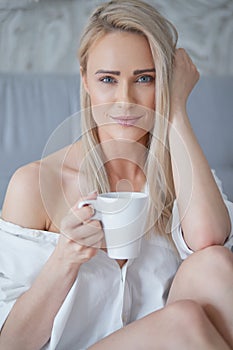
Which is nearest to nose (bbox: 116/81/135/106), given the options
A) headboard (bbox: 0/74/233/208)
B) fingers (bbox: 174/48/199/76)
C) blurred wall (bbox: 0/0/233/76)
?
fingers (bbox: 174/48/199/76)

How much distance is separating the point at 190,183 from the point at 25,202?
0.30m

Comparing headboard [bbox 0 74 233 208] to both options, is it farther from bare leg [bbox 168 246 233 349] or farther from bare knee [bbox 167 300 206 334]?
bare knee [bbox 167 300 206 334]

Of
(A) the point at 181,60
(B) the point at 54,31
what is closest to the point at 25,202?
(A) the point at 181,60

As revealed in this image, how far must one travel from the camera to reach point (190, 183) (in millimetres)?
1003

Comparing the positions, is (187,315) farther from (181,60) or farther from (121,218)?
(181,60)

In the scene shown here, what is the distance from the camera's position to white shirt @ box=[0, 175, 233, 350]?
0.95 metres

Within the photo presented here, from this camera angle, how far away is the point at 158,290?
1020 mm

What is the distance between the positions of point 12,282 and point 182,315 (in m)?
0.32

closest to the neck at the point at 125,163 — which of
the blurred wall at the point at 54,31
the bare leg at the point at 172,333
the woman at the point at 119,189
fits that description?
the woman at the point at 119,189

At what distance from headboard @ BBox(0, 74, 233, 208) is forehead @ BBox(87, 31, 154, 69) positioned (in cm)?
49

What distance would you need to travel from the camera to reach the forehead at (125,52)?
0.99m

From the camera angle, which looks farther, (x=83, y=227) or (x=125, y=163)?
(x=125, y=163)

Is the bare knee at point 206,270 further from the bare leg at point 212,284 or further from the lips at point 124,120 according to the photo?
the lips at point 124,120

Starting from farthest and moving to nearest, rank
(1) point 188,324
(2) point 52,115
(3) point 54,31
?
(3) point 54,31 → (2) point 52,115 → (1) point 188,324
